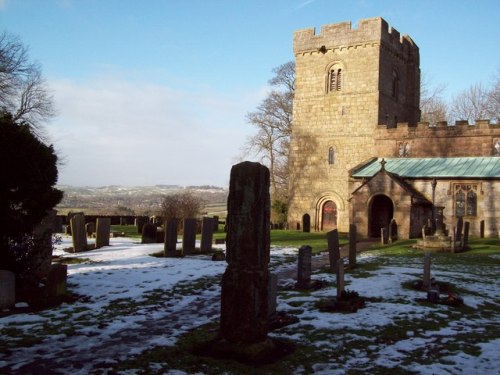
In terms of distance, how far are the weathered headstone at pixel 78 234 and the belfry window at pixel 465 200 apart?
65.8ft

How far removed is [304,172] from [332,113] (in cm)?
466

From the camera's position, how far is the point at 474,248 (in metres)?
20.0

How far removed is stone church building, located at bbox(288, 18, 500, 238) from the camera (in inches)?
1030

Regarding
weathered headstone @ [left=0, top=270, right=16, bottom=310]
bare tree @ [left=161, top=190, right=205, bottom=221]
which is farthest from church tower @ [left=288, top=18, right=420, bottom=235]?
weathered headstone @ [left=0, top=270, right=16, bottom=310]

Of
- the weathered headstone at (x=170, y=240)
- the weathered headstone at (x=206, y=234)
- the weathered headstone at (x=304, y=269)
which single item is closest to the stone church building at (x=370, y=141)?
the weathered headstone at (x=206, y=234)

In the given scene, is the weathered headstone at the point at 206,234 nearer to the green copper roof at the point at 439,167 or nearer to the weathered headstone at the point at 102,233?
the weathered headstone at the point at 102,233

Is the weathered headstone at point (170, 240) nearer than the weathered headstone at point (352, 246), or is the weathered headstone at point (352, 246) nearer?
the weathered headstone at point (352, 246)

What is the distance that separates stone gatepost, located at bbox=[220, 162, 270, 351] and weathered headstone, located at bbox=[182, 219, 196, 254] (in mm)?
10251

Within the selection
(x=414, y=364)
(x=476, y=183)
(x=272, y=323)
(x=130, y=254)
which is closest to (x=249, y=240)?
(x=272, y=323)

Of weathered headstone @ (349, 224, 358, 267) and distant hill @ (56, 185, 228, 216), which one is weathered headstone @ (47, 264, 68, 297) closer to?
weathered headstone @ (349, 224, 358, 267)

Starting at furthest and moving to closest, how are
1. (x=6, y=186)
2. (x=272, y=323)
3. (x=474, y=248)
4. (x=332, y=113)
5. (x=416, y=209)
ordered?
1. (x=332, y=113)
2. (x=416, y=209)
3. (x=474, y=248)
4. (x=6, y=186)
5. (x=272, y=323)

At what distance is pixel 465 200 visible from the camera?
26.1m

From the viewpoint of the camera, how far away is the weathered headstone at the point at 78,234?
16848 mm

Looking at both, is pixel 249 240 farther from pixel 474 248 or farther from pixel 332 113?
pixel 332 113
